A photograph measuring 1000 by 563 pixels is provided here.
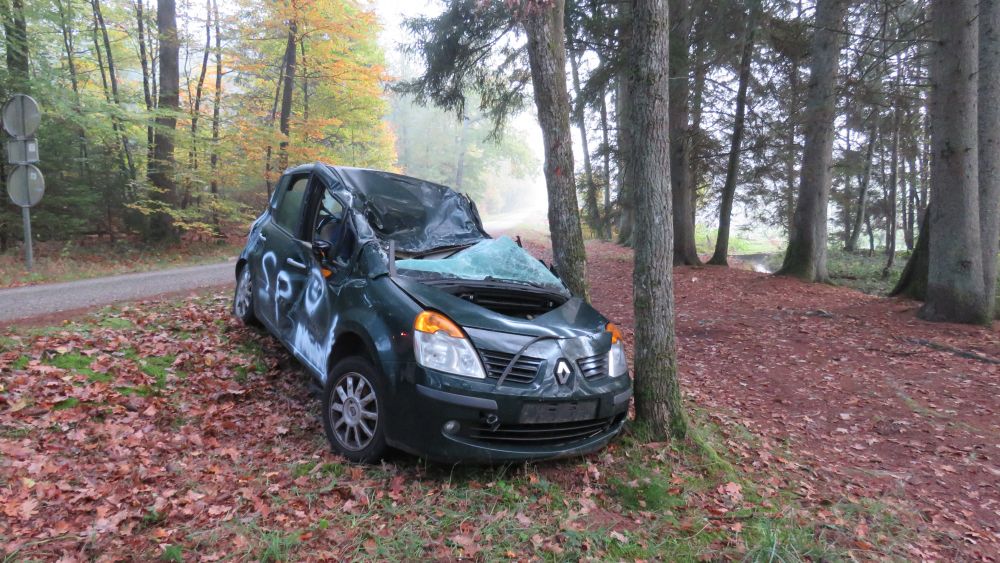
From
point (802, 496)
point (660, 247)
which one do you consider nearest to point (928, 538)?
point (802, 496)

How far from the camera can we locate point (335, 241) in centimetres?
426

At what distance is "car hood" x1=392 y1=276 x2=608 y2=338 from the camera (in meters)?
3.34

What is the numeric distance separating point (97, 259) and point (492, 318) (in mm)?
14115

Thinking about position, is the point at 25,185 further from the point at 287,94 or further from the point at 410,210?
the point at 287,94

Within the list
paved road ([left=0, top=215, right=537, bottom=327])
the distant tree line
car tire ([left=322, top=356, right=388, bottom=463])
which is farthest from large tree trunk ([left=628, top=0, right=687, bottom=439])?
the distant tree line

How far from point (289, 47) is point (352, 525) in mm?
18442

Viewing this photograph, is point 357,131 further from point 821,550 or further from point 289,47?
point 821,550

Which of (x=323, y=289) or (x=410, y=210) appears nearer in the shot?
(x=323, y=289)

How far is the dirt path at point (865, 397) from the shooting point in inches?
151

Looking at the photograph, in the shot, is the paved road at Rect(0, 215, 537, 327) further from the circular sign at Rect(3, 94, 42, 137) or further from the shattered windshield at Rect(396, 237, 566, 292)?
the shattered windshield at Rect(396, 237, 566, 292)

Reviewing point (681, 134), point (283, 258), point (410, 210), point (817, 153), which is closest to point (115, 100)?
point (283, 258)

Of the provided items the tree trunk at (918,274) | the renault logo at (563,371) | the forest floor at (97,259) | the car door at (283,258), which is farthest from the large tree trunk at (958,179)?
the forest floor at (97,259)

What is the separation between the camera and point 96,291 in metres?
8.16

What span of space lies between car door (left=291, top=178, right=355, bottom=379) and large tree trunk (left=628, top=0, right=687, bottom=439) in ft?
7.57
